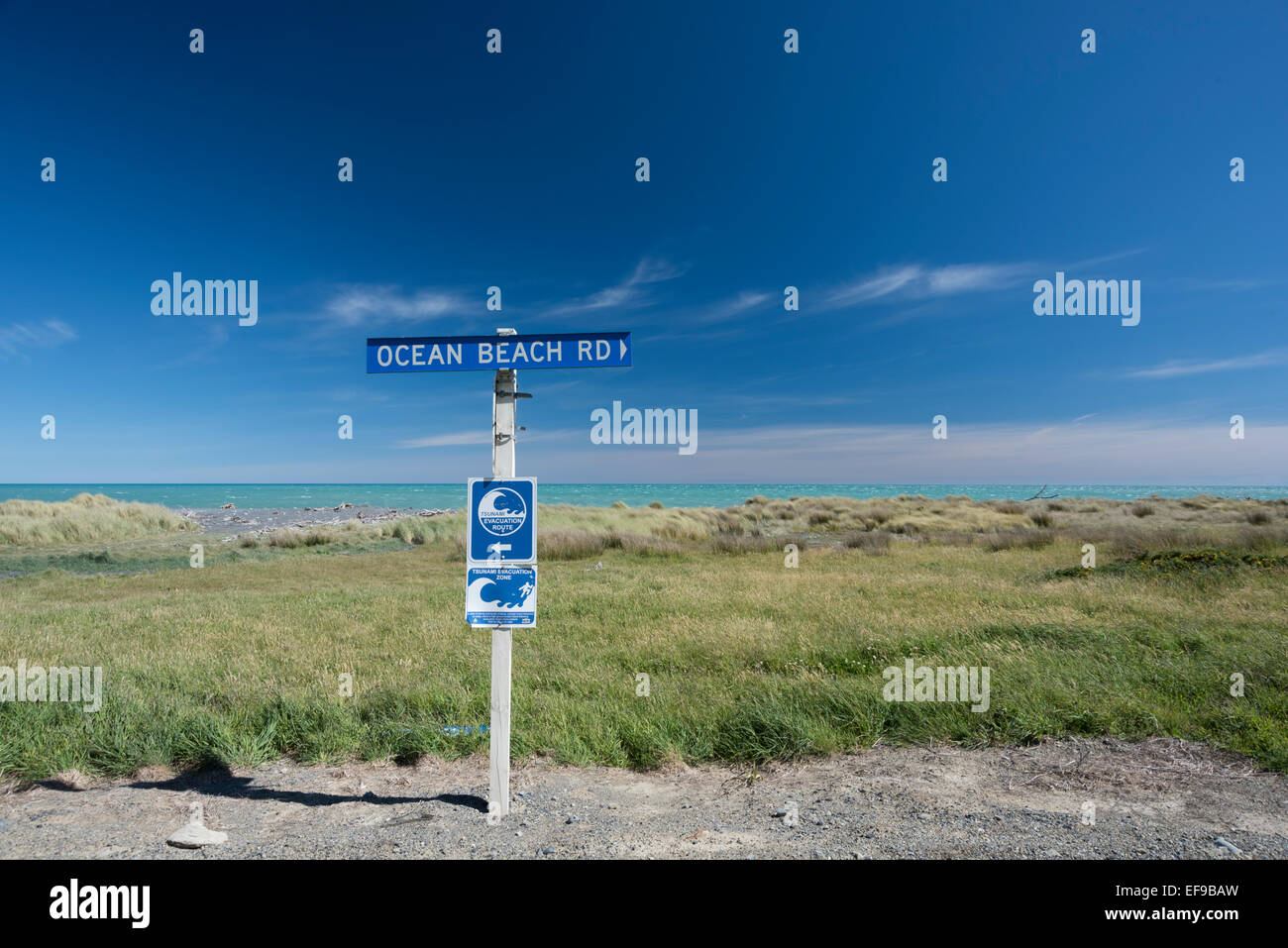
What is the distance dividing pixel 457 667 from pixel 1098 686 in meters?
7.07

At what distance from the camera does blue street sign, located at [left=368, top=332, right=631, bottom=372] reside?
4305 millimetres

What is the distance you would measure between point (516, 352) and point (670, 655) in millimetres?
5294

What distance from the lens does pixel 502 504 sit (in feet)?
13.7

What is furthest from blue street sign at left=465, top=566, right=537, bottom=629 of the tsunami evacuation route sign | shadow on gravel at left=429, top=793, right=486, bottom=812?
shadow on gravel at left=429, top=793, right=486, bottom=812

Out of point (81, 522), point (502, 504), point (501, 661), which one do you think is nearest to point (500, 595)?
point (501, 661)

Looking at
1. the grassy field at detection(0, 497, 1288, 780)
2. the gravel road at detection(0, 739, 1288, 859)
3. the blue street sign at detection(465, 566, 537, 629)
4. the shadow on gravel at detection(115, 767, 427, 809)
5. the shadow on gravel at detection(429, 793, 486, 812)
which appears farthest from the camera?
the grassy field at detection(0, 497, 1288, 780)

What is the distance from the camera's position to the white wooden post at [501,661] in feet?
13.6

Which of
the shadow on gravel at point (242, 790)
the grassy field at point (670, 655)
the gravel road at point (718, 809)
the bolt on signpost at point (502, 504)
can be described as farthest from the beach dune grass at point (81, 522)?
the bolt on signpost at point (502, 504)

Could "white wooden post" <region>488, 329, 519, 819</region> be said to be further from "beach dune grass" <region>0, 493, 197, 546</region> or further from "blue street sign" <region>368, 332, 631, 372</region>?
"beach dune grass" <region>0, 493, 197, 546</region>

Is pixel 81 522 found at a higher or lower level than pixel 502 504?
lower

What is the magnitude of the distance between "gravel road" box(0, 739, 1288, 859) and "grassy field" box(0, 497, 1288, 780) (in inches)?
12.4

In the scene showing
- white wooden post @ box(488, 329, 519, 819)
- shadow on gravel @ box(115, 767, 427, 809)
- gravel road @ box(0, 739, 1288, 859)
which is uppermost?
white wooden post @ box(488, 329, 519, 819)

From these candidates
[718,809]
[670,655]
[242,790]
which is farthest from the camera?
[670,655]

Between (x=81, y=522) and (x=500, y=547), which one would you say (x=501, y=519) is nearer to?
(x=500, y=547)
